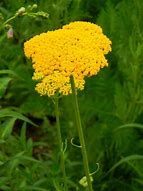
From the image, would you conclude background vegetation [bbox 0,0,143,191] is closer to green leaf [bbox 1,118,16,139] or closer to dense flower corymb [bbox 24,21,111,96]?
green leaf [bbox 1,118,16,139]

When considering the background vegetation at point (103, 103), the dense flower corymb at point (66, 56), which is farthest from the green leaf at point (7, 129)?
the dense flower corymb at point (66, 56)

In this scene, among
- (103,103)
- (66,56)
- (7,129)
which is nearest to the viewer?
(66,56)

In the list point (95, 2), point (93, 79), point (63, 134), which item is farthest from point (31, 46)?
point (95, 2)

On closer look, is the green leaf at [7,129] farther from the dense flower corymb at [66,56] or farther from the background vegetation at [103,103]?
the dense flower corymb at [66,56]

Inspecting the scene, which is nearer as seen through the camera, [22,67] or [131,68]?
[131,68]

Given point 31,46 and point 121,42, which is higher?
point 121,42

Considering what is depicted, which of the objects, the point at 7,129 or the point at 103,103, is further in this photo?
the point at 103,103

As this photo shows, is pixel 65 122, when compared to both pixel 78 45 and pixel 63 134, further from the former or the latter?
pixel 78 45

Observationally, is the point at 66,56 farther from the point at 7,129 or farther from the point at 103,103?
the point at 103,103

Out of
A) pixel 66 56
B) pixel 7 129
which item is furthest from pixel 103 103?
pixel 66 56
